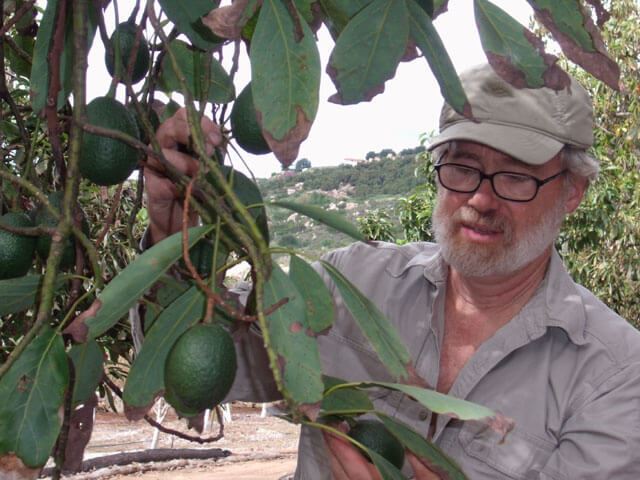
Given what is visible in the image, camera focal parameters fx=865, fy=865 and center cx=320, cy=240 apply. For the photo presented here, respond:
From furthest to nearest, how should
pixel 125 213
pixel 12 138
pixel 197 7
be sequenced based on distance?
1. pixel 125 213
2. pixel 12 138
3. pixel 197 7

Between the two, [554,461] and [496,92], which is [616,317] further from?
[496,92]

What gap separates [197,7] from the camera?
0.87 m

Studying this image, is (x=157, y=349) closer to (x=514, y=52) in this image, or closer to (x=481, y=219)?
(x=514, y=52)

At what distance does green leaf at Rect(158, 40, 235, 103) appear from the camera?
3.47 ft

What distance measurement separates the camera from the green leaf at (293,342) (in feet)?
2.44

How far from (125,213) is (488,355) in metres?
3.89

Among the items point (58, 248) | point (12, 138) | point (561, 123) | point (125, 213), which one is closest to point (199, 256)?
point (58, 248)

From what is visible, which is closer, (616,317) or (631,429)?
(631,429)

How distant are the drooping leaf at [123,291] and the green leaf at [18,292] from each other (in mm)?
194

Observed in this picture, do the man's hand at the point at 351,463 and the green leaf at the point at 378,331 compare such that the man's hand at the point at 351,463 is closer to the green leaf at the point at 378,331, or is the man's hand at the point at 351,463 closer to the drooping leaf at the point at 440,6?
the green leaf at the point at 378,331

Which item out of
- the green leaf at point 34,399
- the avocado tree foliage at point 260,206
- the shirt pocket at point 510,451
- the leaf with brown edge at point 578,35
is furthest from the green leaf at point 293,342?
the shirt pocket at point 510,451

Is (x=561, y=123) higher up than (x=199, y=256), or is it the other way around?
(x=561, y=123)

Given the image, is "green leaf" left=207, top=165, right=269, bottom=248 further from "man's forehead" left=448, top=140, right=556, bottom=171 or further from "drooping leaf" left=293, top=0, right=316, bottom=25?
"man's forehead" left=448, top=140, right=556, bottom=171

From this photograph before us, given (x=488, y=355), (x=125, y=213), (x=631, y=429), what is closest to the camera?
(x=631, y=429)
